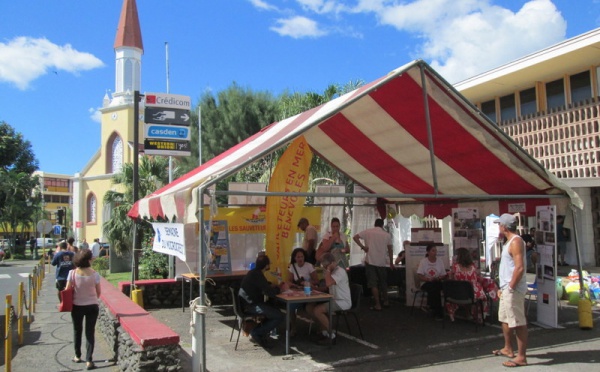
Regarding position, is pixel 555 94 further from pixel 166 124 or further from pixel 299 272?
pixel 166 124

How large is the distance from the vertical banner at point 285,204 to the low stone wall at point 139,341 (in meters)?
2.08

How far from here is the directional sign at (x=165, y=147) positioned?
13.0 m

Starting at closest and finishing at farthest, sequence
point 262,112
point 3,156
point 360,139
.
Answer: point 360,139
point 3,156
point 262,112

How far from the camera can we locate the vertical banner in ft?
24.6

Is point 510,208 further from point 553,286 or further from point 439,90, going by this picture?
point 439,90

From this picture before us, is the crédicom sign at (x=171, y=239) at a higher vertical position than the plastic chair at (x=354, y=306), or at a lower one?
higher

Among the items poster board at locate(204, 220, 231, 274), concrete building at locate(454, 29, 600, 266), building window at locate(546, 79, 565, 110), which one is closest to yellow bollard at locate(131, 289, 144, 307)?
poster board at locate(204, 220, 231, 274)

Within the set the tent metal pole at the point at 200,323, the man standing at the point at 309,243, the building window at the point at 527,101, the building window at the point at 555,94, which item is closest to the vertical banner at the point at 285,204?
the man standing at the point at 309,243

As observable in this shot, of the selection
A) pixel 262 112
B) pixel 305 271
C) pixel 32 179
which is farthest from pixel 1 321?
pixel 32 179

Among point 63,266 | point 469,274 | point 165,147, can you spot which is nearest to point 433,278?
point 469,274

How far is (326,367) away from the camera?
6137 mm

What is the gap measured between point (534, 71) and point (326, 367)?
1128cm

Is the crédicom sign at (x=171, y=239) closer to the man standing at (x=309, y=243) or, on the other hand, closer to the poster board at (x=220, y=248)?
the poster board at (x=220, y=248)

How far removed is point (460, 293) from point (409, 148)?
2547mm
